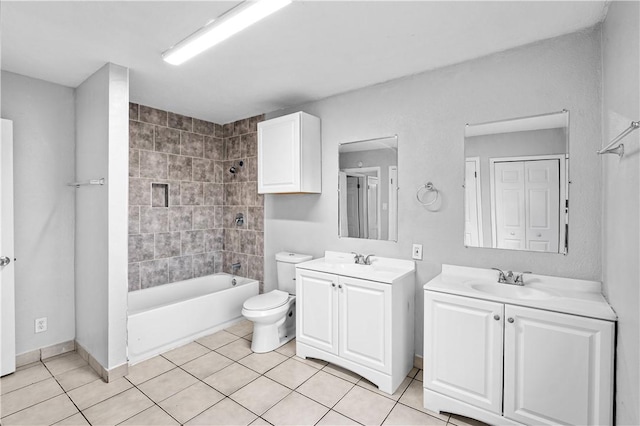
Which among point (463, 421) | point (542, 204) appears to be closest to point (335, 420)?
point (463, 421)

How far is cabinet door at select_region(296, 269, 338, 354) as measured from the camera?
102 inches

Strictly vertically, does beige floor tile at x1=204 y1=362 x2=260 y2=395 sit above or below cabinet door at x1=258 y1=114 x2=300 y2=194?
below

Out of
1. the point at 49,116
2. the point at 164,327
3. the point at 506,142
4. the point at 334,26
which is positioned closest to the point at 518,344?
A: the point at 506,142

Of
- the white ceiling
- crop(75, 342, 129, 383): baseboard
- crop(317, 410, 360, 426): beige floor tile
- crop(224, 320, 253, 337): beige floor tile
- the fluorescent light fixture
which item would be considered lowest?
crop(317, 410, 360, 426): beige floor tile

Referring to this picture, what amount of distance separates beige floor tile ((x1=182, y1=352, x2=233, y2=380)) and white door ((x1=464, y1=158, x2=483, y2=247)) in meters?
2.25

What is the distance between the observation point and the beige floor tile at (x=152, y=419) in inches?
76.9

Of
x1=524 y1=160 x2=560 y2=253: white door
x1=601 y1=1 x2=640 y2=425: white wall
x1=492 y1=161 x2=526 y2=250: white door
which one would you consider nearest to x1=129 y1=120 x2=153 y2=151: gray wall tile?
x1=492 y1=161 x2=526 y2=250: white door

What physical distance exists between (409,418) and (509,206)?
1578mm

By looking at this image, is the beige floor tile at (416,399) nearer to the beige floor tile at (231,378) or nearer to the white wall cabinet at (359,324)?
the white wall cabinet at (359,324)

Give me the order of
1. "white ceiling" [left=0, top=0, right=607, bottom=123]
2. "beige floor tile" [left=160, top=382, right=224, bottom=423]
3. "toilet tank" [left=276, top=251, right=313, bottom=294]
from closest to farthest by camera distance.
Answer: "white ceiling" [left=0, top=0, right=607, bottom=123], "beige floor tile" [left=160, top=382, right=224, bottom=423], "toilet tank" [left=276, top=251, right=313, bottom=294]

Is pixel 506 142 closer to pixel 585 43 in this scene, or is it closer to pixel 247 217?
pixel 585 43

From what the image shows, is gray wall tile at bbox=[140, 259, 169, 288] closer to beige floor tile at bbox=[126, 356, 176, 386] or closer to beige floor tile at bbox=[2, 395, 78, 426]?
beige floor tile at bbox=[126, 356, 176, 386]

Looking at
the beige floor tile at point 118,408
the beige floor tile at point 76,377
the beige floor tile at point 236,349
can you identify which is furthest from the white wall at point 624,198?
the beige floor tile at point 76,377

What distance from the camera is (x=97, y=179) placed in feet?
8.34
